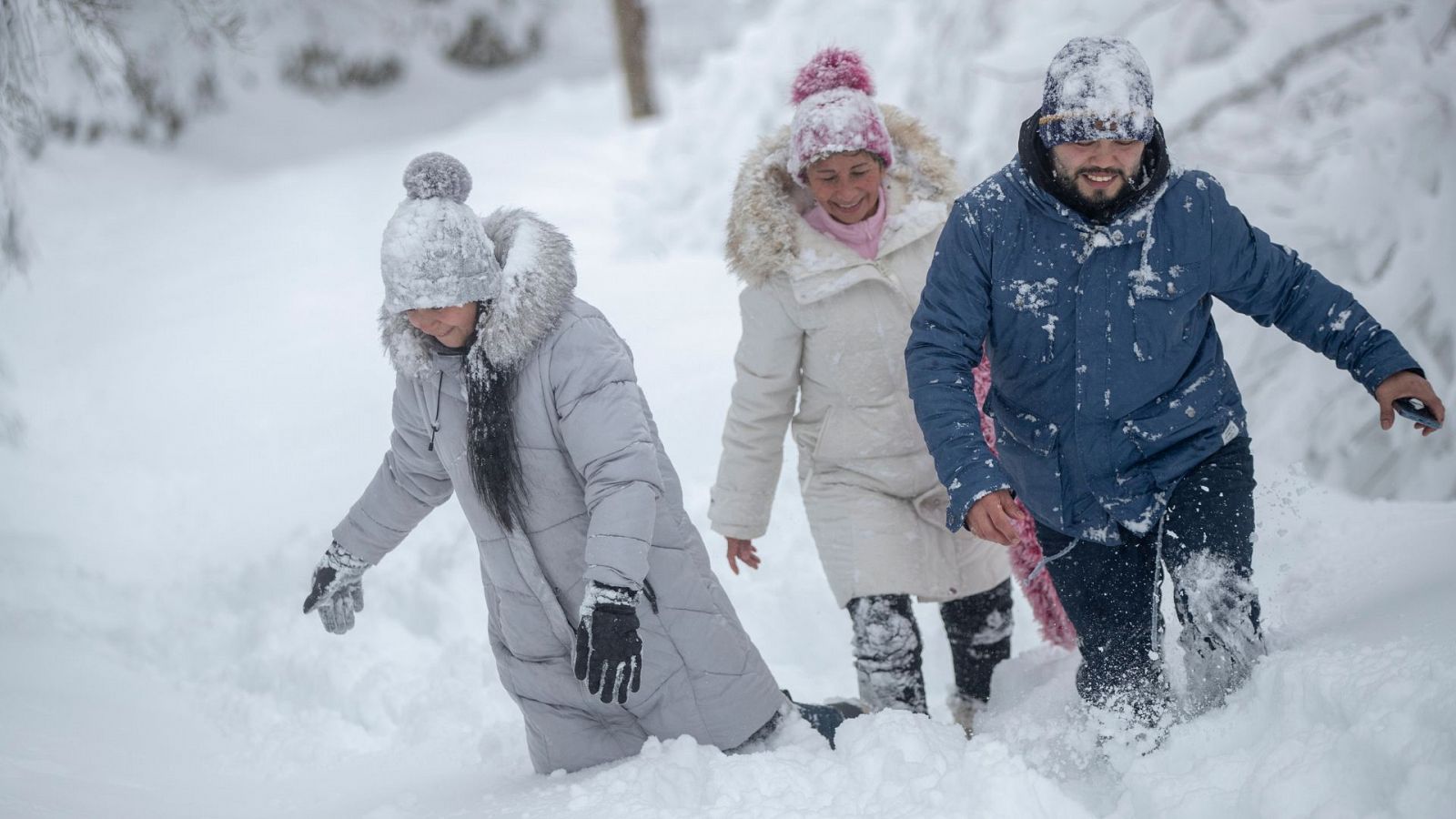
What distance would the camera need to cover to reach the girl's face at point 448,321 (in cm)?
286

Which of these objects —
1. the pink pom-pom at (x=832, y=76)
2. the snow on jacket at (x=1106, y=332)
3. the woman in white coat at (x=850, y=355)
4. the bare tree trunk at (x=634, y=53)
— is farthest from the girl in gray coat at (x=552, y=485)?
the bare tree trunk at (x=634, y=53)

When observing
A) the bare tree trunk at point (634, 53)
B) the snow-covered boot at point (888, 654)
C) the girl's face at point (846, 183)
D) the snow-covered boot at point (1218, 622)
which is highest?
the bare tree trunk at point (634, 53)

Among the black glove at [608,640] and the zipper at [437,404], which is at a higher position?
the zipper at [437,404]

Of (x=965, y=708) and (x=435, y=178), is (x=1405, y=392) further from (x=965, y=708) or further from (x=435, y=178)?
(x=435, y=178)

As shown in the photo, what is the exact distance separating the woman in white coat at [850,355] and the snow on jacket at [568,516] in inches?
17.1

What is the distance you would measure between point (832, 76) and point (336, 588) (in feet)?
6.74

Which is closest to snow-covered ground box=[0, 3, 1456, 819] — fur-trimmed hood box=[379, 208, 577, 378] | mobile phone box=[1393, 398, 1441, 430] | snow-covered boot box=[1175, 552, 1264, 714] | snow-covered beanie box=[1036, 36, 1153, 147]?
snow-covered boot box=[1175, 552, 1264, 714]

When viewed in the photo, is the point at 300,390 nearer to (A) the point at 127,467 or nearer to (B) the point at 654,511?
(A) the point at 127,467

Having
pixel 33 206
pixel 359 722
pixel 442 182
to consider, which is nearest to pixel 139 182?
pixel 33 206

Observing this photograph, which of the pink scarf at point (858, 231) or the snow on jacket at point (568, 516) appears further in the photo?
the pink scarf at point (858, 231)

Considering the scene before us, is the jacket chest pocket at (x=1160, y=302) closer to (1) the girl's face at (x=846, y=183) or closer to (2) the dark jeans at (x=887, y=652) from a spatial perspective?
(1) the girl's face at (x=846, y=183)

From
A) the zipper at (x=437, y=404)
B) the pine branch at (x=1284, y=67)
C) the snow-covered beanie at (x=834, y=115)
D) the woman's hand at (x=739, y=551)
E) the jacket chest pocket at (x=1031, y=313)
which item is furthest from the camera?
the pine branch at (x=1284, y=67)

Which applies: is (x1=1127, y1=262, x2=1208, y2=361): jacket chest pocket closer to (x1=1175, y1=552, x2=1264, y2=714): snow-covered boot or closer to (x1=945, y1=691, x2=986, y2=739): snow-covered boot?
(x1=1175, y1=552, x2=1264, y2=714): snow-covered boot

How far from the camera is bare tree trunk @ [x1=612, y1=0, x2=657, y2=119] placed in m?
13.7
